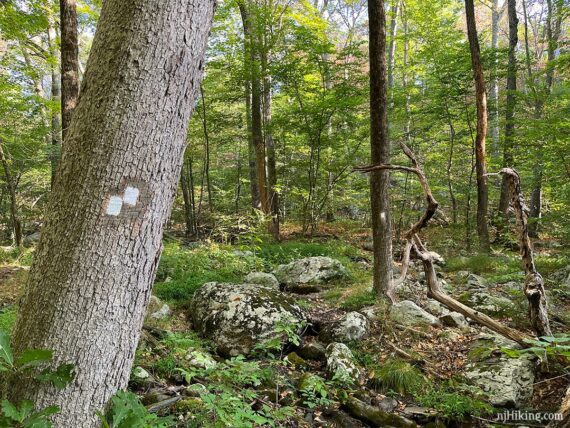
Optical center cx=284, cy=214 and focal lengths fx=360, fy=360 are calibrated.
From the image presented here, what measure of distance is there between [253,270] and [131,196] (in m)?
5.42

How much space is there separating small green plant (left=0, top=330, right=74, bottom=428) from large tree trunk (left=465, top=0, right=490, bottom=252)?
907 centimetres

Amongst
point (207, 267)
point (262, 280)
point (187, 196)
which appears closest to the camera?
point (262, 280)

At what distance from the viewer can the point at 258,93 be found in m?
10.2

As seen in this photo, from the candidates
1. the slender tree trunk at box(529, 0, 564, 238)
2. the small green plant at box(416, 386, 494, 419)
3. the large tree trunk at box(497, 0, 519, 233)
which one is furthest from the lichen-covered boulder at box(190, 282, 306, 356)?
the large tree trunk at box(497, 0, 519, 233)

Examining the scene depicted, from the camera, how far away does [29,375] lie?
153cm

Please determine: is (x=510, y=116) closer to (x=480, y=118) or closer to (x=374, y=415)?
(x=480, y=118)

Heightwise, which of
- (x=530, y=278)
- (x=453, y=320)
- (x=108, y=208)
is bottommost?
(x=453, y=320)

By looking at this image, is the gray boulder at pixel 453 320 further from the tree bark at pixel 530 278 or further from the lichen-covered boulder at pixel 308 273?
the lichen-covered boulder at pixel 308 273

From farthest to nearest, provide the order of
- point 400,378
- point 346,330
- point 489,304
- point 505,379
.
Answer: point 489,304 < point 346,330 < point 400,378 < point 505,379

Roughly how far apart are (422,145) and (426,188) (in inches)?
415

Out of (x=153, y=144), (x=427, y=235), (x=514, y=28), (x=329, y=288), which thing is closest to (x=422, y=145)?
(x=427, y=235)

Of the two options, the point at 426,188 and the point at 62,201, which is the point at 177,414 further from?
the point at 426,188

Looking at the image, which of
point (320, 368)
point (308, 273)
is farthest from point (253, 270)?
point (320, 368)

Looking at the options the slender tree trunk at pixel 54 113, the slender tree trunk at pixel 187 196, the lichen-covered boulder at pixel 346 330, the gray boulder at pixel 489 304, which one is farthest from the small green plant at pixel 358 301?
the slender tree trunk at pixel 187 196
